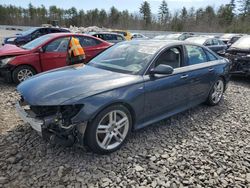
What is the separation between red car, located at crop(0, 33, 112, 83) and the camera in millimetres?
5836

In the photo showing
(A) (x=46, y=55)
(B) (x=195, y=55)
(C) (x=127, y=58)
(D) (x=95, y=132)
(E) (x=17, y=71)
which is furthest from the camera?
(A) (x=46, y=55)

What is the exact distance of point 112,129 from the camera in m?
3.04

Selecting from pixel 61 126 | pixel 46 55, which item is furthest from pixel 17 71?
pixel 61 126

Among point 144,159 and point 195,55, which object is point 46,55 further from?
point 144,159

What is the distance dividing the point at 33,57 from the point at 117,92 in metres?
4.00

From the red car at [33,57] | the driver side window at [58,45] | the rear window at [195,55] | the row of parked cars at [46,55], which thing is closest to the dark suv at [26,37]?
the row of parked cars at [46,55]

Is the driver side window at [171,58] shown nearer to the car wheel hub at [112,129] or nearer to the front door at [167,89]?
the front door at [167,89]

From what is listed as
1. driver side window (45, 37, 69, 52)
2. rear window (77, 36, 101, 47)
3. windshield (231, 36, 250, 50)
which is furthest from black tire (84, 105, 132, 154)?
windshield (231, 36, 250, 50)

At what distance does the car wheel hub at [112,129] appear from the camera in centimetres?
294

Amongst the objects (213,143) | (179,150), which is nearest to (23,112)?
(179,150)

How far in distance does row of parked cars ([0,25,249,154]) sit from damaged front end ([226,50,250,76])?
2.57 metres

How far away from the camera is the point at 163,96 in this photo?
353 cm

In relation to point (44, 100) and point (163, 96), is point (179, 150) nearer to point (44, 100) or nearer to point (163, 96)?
point (163, 96)

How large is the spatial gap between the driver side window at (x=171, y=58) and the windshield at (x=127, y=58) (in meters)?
0.15
